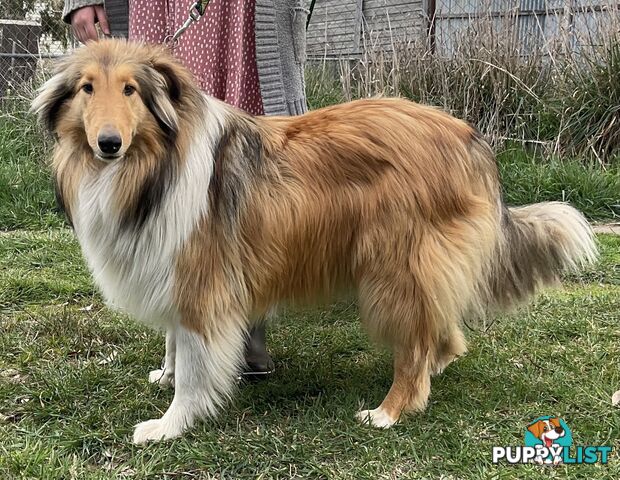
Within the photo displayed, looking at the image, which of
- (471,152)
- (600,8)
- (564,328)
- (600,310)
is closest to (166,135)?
(471,152)

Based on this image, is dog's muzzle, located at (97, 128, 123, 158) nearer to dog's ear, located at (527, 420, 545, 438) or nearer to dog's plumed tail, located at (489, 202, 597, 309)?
dog's plumed tail, located at (489, 202, 597, 309)

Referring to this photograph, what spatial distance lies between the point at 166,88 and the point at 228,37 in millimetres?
801

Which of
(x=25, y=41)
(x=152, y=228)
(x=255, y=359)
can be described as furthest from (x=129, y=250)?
(x=25, y=41)

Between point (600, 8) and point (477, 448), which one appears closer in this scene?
point (477, 448)

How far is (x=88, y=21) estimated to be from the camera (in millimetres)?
3080

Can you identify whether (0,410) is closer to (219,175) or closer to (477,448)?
(219,175)

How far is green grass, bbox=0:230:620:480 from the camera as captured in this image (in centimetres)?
244

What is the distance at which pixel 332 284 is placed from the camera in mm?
2867

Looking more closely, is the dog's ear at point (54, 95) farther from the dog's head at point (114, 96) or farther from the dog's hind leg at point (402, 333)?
the dog's hind leg at point (402, 333)

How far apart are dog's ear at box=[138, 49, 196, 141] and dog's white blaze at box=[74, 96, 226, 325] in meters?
0.10

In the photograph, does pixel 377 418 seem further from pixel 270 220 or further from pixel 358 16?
pixel 358 16

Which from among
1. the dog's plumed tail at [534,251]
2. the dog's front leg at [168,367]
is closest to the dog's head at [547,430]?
the dog's plumed tail at [534,251]

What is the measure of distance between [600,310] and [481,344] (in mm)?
863

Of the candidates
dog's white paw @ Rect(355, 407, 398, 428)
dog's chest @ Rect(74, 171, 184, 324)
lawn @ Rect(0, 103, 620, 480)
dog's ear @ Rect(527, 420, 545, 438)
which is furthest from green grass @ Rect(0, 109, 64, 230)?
dog's ear @ Rect(527, 420, 545, 438)
